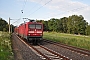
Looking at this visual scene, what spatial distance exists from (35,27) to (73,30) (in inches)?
3479

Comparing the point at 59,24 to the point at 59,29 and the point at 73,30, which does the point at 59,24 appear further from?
the point at 73,30

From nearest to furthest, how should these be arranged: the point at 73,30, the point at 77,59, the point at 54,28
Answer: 1. the point at 77,59
2. the point at 73,30
3. the point at 54,28

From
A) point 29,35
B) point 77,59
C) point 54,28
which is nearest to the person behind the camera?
point 77,59

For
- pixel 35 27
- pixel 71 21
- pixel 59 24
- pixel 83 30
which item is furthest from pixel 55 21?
A: pixel 35 27

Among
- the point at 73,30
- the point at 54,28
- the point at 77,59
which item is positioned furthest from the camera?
the point at 54,28

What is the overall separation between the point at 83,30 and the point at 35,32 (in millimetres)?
90512

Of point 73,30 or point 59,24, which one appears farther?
point 59,24

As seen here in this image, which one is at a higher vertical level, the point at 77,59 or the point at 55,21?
the point at 55,21

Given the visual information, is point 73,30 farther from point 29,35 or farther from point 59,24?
point 29,35

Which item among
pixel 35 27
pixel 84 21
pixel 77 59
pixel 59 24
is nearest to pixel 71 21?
pixel 84 21

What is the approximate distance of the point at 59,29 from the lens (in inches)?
5251

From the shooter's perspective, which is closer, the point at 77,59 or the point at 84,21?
the point at 77,59

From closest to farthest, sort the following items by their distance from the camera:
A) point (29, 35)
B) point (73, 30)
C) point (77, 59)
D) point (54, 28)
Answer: point (77, 59) → point (29, 35) → point (73, 30) → point (54, 28)

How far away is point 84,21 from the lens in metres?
120
